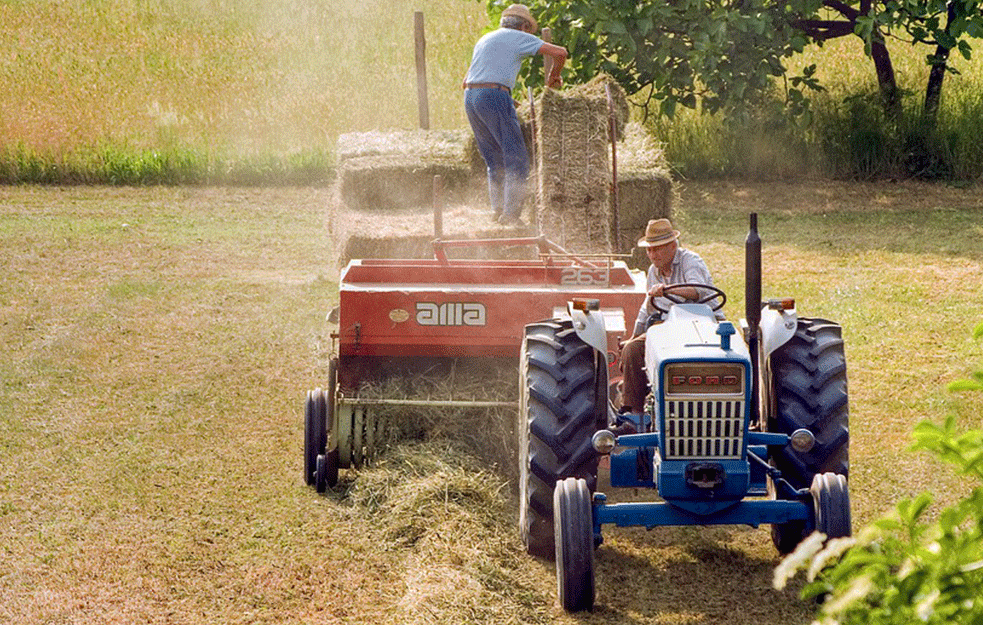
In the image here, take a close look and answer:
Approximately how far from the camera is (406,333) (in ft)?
22.0

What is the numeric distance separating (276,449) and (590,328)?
2.56 m

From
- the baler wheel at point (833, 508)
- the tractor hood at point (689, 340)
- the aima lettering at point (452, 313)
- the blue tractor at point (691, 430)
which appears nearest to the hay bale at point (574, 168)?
the aima lettering at point (452, 313)

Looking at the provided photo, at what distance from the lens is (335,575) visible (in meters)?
5.78

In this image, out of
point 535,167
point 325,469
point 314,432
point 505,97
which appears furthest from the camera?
point 535,167

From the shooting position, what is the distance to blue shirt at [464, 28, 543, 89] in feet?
35.0

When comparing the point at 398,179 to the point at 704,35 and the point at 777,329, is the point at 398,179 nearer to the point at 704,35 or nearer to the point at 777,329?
the point at 704,35

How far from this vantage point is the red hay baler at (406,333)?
667 centimetres

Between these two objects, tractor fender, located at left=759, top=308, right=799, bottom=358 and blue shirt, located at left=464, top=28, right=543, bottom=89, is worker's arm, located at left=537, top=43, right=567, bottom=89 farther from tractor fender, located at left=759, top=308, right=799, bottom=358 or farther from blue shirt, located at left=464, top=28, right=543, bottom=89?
tractor fender, located at left=759, top=308, right=799, bottom=358

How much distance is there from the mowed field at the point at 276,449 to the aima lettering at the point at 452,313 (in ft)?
1.95

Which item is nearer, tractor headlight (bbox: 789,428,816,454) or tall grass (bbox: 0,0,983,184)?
tractor headlight (bbox: 789,428,816,454)

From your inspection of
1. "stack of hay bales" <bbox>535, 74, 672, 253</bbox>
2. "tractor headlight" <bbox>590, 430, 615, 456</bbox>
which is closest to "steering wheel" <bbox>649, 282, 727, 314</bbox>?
"tractor headlight" <bbox>590, 430, 615, 456</bbox>

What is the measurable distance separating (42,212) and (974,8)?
10.5m

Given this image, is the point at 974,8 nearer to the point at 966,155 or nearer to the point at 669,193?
the point at 966,155

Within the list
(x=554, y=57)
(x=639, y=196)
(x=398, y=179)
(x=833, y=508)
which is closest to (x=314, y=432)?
(x=833, y=508)
